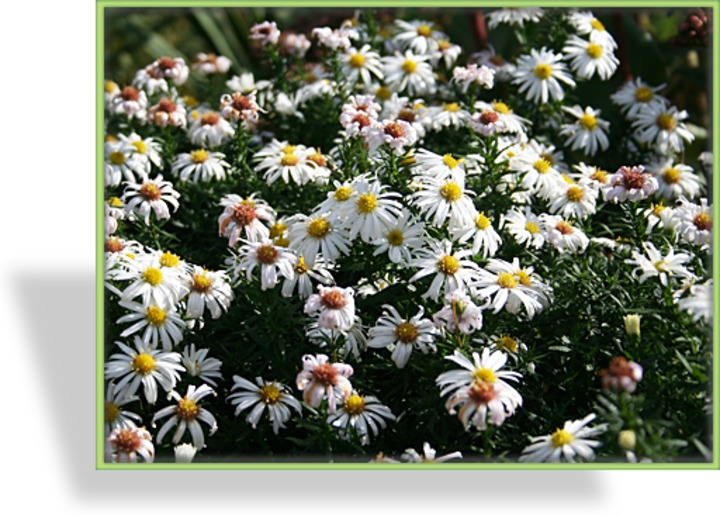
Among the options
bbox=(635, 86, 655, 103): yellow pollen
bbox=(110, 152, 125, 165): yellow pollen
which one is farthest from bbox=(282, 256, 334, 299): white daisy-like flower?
bbox=(635, 86, 655, 103): yellow pollen

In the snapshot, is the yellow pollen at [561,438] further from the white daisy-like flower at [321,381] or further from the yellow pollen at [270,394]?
the yellow pollen at [270,394]

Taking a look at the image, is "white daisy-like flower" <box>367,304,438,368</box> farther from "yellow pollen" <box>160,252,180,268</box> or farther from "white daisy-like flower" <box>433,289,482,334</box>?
"yellow pollen" <box>160,252,180,268</box>

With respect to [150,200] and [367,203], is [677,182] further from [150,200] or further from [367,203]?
[150,200]

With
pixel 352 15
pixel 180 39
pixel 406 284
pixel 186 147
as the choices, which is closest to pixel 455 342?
pixel 406 284

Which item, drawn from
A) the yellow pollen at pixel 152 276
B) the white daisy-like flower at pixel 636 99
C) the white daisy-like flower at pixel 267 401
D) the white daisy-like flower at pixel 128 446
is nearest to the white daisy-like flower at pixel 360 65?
the white daisy-like flower at pixel 636 99

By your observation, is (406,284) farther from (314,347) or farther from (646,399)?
(646,399)

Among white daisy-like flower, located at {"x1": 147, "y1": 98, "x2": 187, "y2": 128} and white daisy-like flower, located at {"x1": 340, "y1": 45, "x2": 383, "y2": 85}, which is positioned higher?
white daisy-like flower, located at {"x1": 340, "y1": 45, "x2": 383, "y2": 85}
